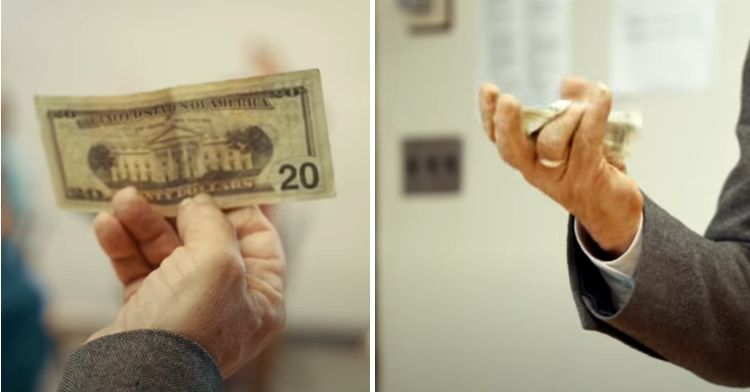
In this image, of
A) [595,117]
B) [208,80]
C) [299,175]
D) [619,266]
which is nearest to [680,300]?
[619,266]

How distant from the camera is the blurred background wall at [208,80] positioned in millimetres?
712

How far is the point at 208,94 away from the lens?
0.68m

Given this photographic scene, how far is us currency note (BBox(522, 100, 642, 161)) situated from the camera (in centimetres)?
48

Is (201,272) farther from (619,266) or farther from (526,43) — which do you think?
(526,43)

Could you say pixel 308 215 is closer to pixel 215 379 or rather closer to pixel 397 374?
pixel 215 379

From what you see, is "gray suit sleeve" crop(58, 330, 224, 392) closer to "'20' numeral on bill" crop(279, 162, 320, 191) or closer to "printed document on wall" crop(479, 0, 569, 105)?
"'20' numeral on bill" crop(279, 162, 320, 191)

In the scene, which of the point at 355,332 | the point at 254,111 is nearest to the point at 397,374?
the point at 355,332

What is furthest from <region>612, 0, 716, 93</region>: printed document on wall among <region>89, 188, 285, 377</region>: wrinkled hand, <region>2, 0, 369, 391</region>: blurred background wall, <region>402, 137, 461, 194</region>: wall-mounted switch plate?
<region>89, 188, 285, 377</region>: wrinkled hand

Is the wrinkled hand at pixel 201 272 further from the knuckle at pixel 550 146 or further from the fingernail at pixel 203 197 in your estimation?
the knuckle at pixel 550 146

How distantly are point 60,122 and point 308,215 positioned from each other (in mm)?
257

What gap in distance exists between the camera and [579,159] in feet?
1.60

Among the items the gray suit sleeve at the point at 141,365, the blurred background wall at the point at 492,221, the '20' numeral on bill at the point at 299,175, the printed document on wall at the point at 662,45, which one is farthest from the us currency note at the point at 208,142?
the printed document on wall at the point at 662,45

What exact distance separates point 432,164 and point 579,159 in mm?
424

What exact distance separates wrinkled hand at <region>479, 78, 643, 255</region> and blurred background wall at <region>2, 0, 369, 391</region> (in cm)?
24
